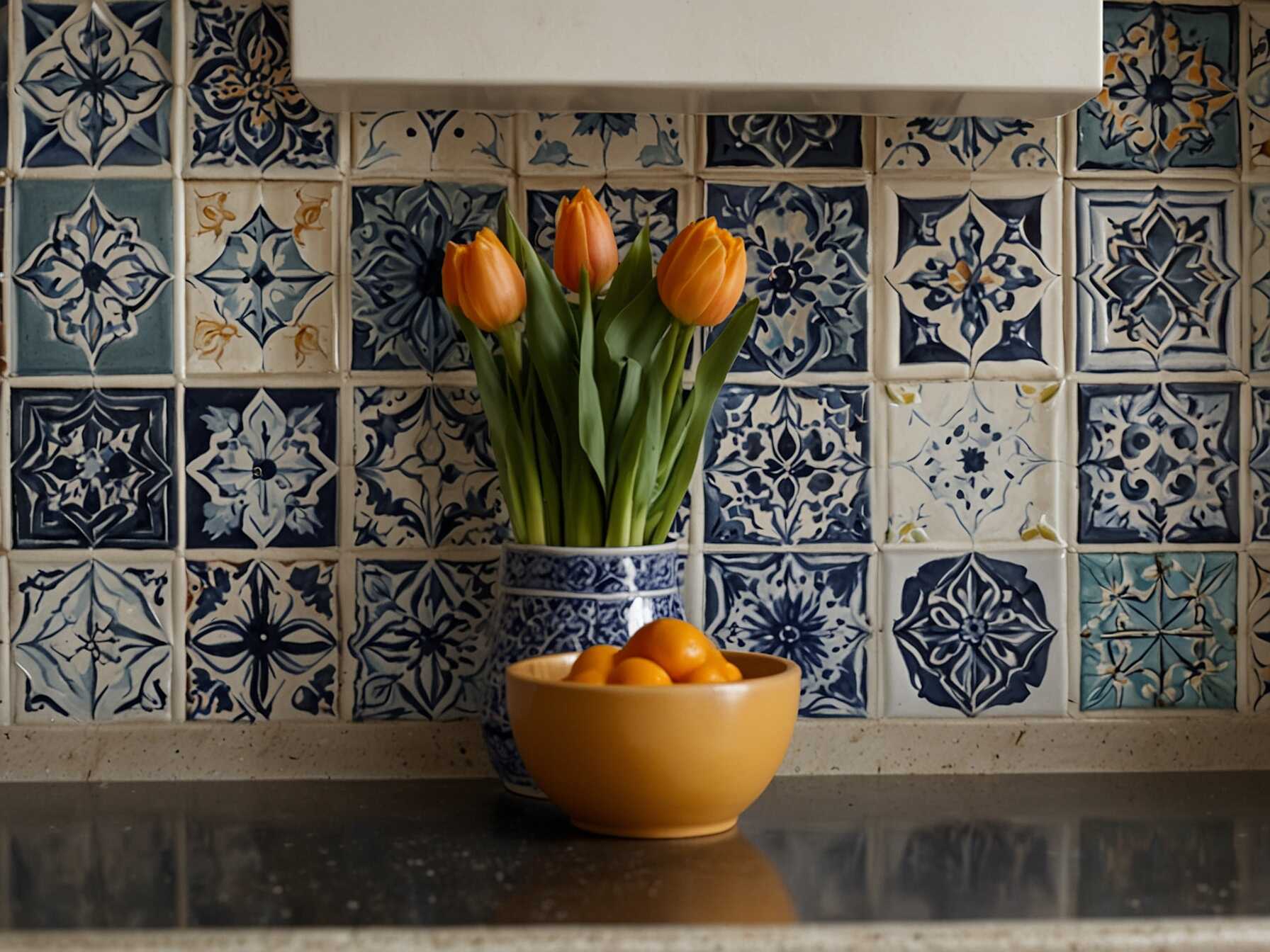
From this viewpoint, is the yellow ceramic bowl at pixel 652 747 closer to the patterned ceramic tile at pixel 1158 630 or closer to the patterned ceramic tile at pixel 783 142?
the patterned ceramic tile at pixel 1158 630

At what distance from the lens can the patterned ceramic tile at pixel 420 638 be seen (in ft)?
3.62

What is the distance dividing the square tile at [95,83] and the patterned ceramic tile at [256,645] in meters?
0.37

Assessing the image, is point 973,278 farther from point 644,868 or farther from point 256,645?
point 256,645

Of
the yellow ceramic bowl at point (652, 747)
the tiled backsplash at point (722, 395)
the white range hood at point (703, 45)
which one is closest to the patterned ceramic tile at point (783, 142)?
the tiled backsplash at point (722, 395)

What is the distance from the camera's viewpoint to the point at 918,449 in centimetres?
112

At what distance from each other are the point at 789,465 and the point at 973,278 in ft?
0.76

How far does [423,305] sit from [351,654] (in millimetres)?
307

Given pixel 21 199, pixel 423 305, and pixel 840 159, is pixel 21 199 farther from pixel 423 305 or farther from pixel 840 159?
pixel 840 159

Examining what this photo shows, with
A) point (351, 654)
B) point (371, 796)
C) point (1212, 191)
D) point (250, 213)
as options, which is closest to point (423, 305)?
point (250, 213)

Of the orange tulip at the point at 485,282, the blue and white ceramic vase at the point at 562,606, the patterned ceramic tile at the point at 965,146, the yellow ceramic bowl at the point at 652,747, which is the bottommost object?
the yellow ceramic bowl at the point at 652,747

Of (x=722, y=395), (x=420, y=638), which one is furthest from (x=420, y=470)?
(x=722, y=395)

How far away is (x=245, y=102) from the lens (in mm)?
1104

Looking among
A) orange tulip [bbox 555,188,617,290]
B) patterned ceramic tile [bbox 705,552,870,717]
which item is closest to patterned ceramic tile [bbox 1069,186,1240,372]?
patterned ceramic tile [bbox 705,552,870,717]

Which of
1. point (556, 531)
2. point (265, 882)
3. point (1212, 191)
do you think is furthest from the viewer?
point (1212, 191)
